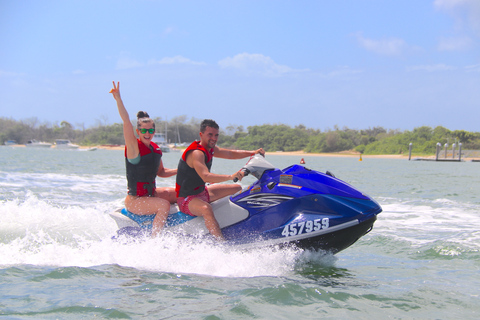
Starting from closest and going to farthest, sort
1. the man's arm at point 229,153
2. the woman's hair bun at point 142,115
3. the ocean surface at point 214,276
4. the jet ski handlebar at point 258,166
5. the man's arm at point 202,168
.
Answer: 1. the ocean surface at point 214,276
2. the man's arm at point 202,168
3. the jet ski handlebar at point 258,166
4. the woman's hair bun at point 142,115
5. the man's arm at point 229,153

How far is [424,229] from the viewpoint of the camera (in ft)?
21.5

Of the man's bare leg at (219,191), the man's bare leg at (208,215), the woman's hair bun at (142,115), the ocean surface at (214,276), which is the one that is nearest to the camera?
the ocean surface at (214,276)

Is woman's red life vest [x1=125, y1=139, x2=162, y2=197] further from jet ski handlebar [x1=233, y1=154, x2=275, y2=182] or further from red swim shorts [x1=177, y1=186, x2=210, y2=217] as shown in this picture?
jet ski handlebar [x1=233, y1=154, x2=275, y2=182]

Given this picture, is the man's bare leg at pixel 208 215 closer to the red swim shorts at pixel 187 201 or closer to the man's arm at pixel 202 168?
the red swim shorts at pixel 187 201

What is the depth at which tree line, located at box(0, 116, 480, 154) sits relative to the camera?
199ft

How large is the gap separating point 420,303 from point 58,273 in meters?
2.98

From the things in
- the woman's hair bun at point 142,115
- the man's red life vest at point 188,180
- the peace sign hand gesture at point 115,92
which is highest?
the peace sign hand gesture at point 115,92

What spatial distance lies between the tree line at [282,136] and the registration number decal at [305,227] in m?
53.1

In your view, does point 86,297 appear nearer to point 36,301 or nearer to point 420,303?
point 36,301

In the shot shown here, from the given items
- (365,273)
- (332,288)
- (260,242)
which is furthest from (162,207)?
(365,273)

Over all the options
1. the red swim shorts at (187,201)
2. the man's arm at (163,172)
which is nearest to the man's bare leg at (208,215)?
the red swim shorts at (187,201)

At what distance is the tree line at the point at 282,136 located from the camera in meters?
60.7

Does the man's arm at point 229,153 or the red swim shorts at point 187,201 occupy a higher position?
the man's arm at point 229,153

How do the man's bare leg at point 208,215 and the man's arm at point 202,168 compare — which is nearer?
the man's arm at point 202,168
